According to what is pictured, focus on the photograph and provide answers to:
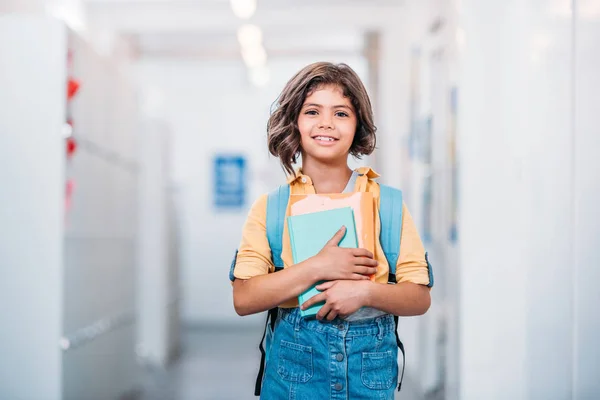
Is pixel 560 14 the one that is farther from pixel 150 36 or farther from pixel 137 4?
pixel 150 36

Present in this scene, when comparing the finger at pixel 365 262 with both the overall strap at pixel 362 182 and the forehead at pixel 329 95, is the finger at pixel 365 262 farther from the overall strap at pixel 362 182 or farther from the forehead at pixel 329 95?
the forehead at pixel 329 95

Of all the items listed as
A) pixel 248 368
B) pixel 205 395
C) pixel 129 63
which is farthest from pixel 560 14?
pixel 129 63

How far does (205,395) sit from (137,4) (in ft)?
9.93

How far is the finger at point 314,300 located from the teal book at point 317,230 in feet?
0.08

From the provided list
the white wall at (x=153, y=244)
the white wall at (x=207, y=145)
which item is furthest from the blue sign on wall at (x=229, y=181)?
the white wall at (x=153, y=244)

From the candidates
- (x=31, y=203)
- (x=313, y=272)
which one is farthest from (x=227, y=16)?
(x=313, y=272)

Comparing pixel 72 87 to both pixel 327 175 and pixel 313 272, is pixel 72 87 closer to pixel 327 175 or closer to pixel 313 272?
pixel 327 175

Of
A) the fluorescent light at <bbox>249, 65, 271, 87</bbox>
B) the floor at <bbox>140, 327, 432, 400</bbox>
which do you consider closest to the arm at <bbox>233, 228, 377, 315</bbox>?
the floor at <bbox>140, 327, 432, 400</bbox>

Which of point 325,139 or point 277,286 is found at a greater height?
point 325,139

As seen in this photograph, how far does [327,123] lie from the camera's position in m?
1.34

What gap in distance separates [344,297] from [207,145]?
280 inches

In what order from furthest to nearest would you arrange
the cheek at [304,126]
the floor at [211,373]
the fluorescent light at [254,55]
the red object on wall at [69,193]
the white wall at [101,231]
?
1. the fluorescent light at [254,55]
2. the floor at [211,373]
3. the white wall at [101,231]
4. the red object on wall at [69,193]
5. the cheek at [304,126]

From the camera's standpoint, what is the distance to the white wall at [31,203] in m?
2.74

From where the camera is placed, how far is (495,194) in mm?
2811
